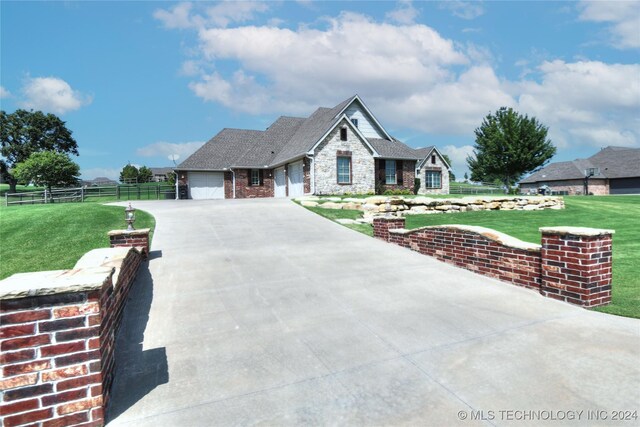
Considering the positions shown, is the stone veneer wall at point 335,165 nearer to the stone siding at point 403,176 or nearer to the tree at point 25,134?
the stone siding at point 403,176

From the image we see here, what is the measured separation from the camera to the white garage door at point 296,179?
967 inches

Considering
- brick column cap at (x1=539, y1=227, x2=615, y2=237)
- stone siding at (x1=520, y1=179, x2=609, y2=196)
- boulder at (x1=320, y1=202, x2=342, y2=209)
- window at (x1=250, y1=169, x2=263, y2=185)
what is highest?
window at (x1=250, y1=169, x2=263, y2=185)

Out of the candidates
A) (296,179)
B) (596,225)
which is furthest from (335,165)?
(596,225)

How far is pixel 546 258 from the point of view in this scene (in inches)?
218

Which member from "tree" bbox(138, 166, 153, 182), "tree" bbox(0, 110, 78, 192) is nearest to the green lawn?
"tree" bbox(0, 110, 78, 192)

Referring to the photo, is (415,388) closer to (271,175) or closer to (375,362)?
(375,362)

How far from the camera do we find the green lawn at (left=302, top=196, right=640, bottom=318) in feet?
17.9

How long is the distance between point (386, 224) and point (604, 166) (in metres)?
60.2

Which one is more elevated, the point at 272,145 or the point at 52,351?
the point at 272,145

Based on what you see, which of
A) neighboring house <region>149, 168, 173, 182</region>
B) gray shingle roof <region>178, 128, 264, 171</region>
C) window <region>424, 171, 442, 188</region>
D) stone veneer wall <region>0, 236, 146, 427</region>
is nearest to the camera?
stone veneer wall <region>0, 236, 146, 427</region>

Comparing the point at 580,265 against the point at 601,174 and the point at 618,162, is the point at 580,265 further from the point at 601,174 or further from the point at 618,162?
the point at 618,162

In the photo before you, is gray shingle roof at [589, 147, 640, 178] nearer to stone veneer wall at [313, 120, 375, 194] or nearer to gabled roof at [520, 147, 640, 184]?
gabled roof at [520, 147, 640, 184]

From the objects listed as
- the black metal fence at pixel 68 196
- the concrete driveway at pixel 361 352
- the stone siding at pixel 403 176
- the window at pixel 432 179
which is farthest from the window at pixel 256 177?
the concrete driveway at pixel 361 352

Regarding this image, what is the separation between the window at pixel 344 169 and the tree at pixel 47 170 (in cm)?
2730
